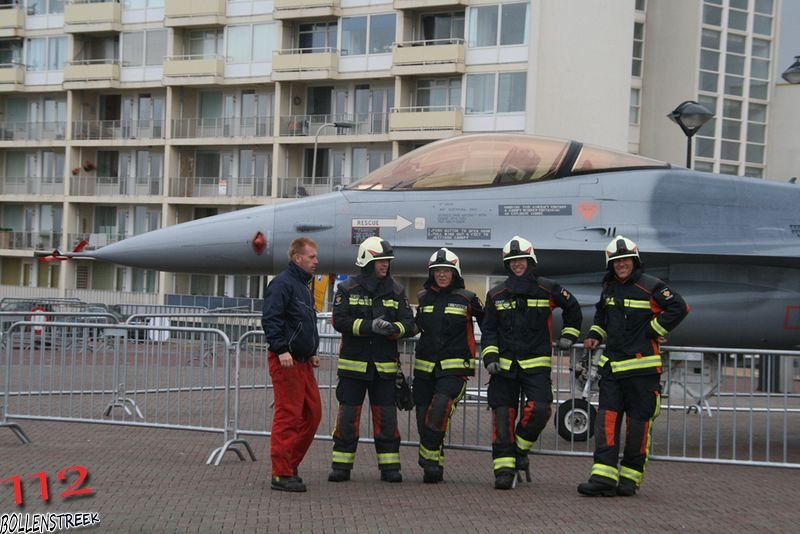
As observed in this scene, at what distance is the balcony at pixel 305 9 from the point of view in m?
41.8

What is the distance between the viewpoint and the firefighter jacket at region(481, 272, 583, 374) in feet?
29.1

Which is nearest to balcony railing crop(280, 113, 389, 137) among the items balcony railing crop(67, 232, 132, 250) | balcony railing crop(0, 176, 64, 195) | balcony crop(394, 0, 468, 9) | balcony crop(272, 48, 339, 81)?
balcony crop(272, 48, 339, 81)

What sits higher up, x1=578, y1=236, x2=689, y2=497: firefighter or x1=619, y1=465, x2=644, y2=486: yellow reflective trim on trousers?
x1=578, y1=236, x2=689, y2=497: firefighter

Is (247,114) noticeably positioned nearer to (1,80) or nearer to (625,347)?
(1,80)

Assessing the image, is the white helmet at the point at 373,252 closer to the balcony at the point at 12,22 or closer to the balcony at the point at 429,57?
the balcony at the point at 429,57

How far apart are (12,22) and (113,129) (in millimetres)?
7236

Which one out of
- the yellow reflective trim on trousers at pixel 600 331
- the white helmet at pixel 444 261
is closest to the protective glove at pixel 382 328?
the white helmet at pixel 444 261

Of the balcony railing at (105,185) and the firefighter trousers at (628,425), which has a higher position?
the balcony railing at (105,185)

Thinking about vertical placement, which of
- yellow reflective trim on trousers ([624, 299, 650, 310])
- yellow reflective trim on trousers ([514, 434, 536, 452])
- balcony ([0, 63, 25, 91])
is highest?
balcony ([0, 63, 25, 91])

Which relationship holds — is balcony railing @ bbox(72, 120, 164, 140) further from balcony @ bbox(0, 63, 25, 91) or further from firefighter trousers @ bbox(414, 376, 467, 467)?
firefighter trousers @ bbox(414, 376, 467, 467)

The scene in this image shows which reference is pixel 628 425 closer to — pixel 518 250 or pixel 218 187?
pixel 518 250

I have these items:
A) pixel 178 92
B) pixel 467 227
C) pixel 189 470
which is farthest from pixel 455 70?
pixel 189 470

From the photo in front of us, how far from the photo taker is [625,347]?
8.77 meters

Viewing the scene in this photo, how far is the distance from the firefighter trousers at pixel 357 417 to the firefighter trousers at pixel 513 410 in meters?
0.84
